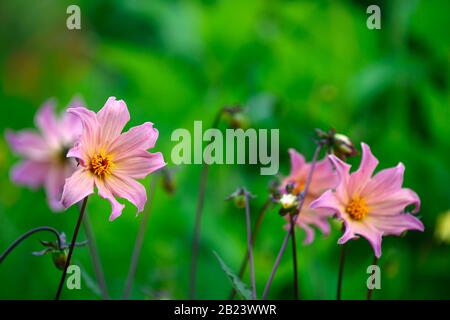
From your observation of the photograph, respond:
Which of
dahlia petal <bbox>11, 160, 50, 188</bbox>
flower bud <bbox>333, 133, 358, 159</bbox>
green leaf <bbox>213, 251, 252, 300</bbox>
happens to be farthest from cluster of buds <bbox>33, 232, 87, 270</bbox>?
dahlia petal <bbox>11, 160, 50, 188</bbox>

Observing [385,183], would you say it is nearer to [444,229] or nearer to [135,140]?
[135,140]

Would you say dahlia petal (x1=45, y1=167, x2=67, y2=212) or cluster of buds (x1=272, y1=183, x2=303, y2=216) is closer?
cluster of buds (x1=272, y1=183, x2=303, y2=216)

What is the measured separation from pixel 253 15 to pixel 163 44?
13.0 inches

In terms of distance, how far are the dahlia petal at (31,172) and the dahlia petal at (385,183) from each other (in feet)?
1.42

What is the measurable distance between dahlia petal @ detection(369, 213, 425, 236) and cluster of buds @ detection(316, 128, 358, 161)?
5 cm

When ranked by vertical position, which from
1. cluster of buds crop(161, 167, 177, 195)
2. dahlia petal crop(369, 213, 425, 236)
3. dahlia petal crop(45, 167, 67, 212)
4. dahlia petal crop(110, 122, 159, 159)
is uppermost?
dahlia petal crop(45, 167, 67, 212)

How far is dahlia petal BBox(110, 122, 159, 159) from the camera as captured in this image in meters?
0.51

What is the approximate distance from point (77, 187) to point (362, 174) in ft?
0.72

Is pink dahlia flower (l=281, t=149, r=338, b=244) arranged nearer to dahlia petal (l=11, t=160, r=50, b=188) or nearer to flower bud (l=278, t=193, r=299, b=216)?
flower bud (l=278, t=193, r=299, b=216)

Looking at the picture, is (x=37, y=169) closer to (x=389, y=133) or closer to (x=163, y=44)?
(x=389, y=133)

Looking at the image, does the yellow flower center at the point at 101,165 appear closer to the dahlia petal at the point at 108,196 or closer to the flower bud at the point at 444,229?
the dahlia petal at the point at 108,196

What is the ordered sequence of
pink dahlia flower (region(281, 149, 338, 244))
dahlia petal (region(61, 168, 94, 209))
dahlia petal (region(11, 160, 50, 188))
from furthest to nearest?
dahlia petal (region(11, 160, 50, 188)) < pink dahlia flower (region(281, 149, 338, 244)) < dahlia petal (region(61, 168, 94, 209))

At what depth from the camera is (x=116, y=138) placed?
1.73ft

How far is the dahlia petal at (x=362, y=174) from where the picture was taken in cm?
55
